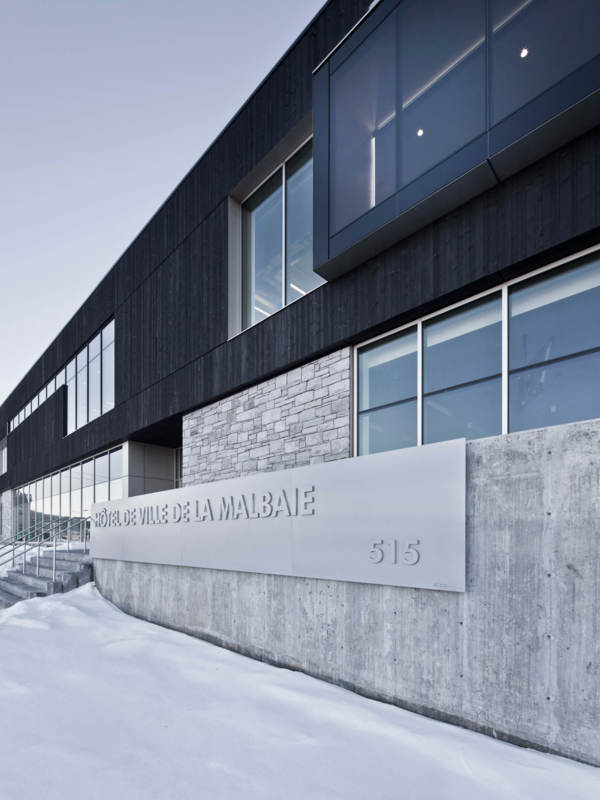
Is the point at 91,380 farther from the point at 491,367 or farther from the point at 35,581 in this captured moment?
the point at 491,367

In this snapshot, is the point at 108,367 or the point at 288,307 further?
the point at 108,367

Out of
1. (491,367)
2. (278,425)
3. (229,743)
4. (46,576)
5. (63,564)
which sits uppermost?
(491,367)

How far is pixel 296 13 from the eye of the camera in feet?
33.0

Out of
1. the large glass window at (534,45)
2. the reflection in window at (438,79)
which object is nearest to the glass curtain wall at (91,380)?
the reflection in window at (438,79)

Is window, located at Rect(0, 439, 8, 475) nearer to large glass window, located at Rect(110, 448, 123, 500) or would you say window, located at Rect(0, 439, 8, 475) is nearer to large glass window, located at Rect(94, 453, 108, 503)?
large glass window, located at Rect(94, 453, 108, 503)

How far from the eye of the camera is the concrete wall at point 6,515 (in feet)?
96.1

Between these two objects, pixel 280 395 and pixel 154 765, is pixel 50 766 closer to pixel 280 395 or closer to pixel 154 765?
pixel 154 765

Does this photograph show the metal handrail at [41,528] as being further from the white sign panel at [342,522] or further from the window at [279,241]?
the window at [279,241]

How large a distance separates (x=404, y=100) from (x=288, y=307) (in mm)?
3716

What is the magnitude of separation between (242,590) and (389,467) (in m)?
2.85

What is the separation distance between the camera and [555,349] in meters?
5.69

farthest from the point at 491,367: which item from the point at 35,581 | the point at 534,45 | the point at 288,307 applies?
the point at 35,581

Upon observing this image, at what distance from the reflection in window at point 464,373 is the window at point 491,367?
0.01 m

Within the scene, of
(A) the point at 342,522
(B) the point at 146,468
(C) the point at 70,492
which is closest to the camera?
(A) the point at 342,522
